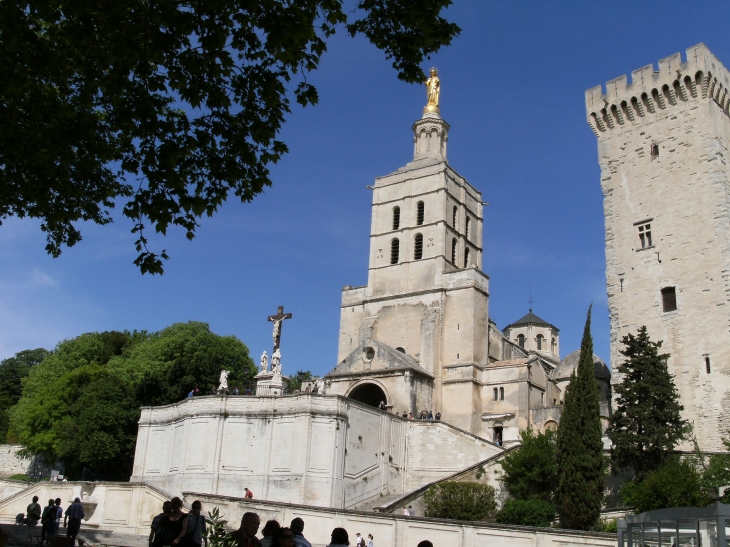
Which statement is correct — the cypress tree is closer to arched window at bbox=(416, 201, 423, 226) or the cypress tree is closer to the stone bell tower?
the stone bell tower

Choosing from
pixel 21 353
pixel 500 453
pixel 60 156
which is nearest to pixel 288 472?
pixel 500 453

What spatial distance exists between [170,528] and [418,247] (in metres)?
39.1

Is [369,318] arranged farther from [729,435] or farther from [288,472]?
[729,435]

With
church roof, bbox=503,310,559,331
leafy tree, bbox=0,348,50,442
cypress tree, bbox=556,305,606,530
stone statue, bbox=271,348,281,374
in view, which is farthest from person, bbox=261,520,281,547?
leafy tree, bbox=0,348,50,442

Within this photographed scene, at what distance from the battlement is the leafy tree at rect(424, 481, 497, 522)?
1874 centimetres

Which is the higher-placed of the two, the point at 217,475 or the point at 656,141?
the point at 656,141

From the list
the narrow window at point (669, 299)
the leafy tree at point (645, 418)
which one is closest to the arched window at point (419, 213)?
the narrow window at point (669, 299)

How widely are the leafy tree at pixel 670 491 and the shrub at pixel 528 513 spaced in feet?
9.92

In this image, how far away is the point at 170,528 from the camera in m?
9.28

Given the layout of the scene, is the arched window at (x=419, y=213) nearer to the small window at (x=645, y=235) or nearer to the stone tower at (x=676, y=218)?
the stone tower at (x=676, y=218)

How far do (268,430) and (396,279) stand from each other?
59.5 ft

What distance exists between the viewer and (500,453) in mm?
30859

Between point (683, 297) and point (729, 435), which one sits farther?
point (683, 297)

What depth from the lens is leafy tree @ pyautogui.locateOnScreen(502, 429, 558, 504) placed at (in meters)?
28.1
